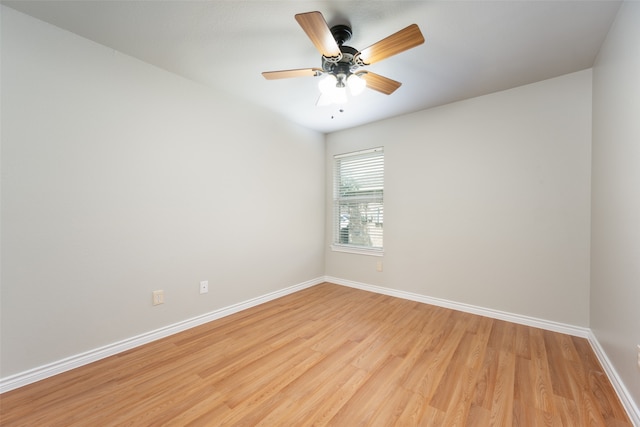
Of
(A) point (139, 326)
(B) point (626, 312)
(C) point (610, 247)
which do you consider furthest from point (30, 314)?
(C) point (610, 247)

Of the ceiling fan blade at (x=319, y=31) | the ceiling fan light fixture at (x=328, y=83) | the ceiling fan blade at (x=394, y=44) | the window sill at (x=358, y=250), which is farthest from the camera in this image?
the window sill at (x=358, y=250)

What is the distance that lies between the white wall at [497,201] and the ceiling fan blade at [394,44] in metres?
1.70

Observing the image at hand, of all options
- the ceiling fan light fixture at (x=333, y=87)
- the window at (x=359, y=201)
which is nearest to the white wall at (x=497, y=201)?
the window at (x=359, y=201)

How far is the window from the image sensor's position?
356 centimetres

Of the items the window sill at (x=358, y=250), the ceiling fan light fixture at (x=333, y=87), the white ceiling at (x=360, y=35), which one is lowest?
the window sill at (x=358, y=250)

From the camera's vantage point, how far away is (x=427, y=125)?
10.2ft

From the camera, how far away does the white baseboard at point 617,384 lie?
1347mm

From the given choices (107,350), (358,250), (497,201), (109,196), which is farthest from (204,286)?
(497,201)

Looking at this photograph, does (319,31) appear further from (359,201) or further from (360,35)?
(359,201)

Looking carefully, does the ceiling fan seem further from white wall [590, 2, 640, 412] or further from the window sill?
the window sill

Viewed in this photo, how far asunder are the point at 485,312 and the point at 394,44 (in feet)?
8.91

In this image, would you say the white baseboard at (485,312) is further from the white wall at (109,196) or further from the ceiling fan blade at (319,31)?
the ceiling fan blade at (319,31)

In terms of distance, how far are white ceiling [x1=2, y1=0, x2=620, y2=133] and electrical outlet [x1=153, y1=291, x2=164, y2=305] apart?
200 centimetres

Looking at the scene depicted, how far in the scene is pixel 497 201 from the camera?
2.64m
